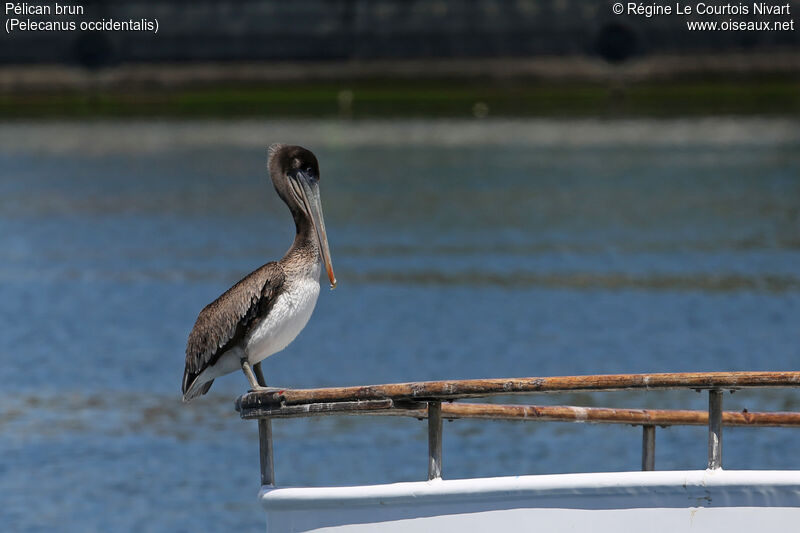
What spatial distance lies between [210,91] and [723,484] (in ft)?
156

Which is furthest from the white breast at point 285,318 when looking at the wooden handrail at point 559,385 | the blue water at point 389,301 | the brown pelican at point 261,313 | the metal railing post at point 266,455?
the blue water at point 389,301

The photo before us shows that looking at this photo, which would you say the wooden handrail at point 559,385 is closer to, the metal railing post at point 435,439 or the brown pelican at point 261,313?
the metal railing post at point 435,439

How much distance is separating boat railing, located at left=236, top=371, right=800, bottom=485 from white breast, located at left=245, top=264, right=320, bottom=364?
33 cm

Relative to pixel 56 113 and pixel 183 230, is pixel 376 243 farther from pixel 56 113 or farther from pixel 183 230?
pixel 56 113

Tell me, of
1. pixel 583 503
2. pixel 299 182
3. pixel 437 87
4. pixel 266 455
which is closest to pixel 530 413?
pixel 583 503

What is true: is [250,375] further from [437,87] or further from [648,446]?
[437,87]

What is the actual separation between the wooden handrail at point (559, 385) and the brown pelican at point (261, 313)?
0.66 meters

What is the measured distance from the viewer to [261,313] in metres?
5.48

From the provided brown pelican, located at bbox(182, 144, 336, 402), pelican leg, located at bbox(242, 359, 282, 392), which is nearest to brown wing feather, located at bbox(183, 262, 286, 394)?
brown pelican, located at bbox(182, 144, 336, 402)

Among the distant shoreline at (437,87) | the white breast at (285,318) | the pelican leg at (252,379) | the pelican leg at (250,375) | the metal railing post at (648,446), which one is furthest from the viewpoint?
the distant shoreline at (437,87)

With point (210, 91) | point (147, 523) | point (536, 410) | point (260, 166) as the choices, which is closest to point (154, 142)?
point (210, 91)

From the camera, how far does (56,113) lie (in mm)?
51969

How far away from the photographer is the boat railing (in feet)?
14.8

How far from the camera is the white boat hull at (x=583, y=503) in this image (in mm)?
4551
